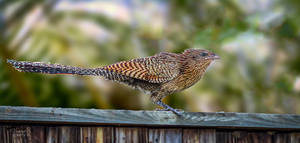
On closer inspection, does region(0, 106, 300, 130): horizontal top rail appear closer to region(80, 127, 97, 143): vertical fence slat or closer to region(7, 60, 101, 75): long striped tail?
region(80, 127, 97, 143): vertical fence slat

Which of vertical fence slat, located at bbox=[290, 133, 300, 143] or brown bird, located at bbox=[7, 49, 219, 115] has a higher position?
brown bird, located at bbox=[7, 49, 219, 115]

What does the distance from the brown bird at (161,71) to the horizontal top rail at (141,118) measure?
0.82 meters

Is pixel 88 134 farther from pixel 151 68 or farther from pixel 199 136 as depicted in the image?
pixel 151 68

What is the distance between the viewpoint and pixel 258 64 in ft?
46.6

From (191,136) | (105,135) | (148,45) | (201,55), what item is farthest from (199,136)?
(148,45)

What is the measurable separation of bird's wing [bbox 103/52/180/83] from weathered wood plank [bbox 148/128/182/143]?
840 mm

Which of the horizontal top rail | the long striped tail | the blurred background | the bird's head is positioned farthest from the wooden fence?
the blurred background

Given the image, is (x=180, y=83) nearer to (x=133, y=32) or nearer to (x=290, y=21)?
(x=290, y=21)

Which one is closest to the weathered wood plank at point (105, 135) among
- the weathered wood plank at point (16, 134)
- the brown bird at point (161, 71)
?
the weathered wood plank at point (16, 134)

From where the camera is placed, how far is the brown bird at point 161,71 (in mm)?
4191

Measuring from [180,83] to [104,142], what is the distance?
1.39 m

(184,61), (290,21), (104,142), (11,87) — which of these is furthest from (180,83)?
(290,21)

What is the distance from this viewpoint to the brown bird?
419cm

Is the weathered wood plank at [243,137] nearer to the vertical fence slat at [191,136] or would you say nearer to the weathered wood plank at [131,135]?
the vertical fence slat at [191,136]
